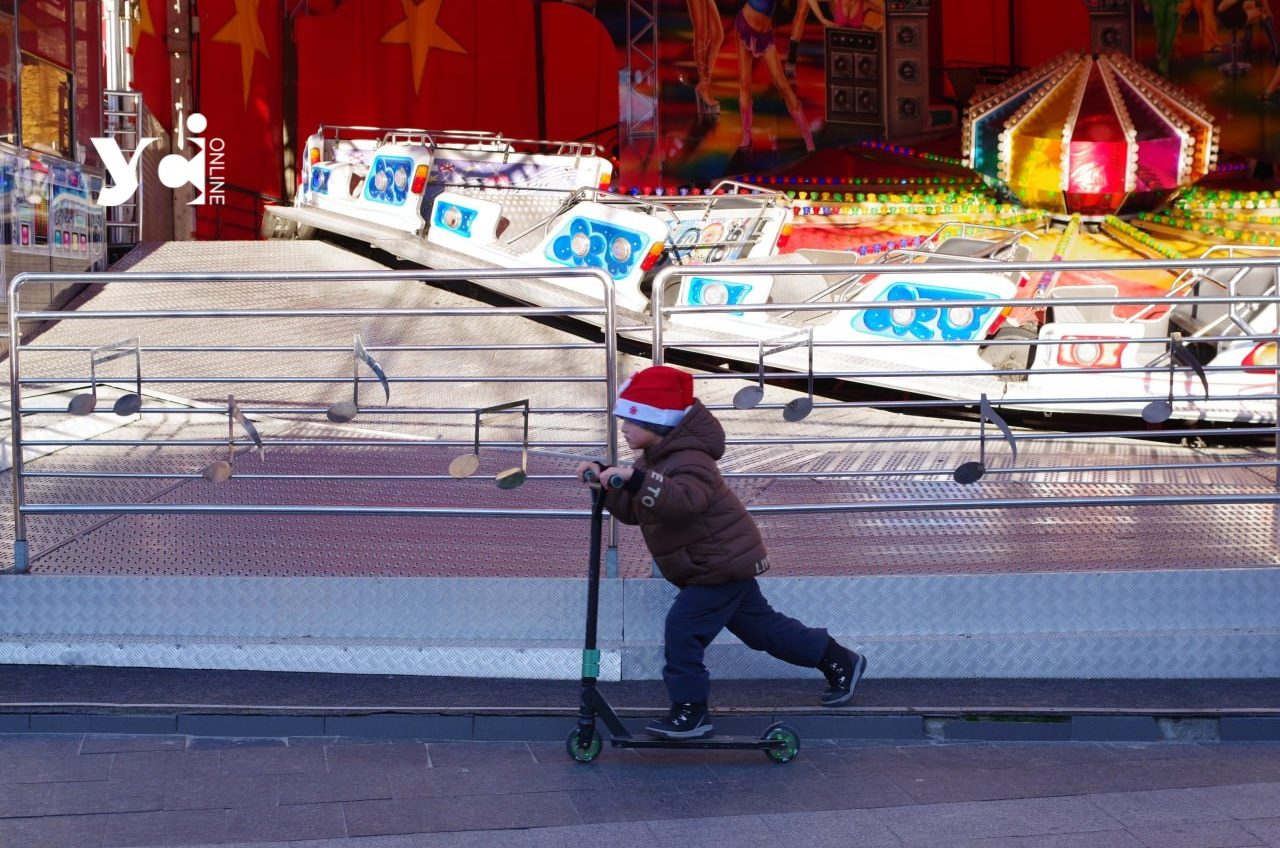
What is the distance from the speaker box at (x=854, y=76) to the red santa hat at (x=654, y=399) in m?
18.0

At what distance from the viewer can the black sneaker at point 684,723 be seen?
3.85 metres

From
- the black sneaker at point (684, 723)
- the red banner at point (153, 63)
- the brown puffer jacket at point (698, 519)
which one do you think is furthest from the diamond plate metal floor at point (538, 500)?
the red banner at point (153, 63)

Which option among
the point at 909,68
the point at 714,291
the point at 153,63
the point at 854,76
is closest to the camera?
the point at 714,291

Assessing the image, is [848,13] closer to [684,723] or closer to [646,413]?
[646,413]

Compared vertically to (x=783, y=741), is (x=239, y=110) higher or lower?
higher

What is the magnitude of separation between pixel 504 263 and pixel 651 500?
28.4ft

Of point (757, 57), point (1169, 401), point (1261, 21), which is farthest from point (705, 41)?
point (1169, 401)

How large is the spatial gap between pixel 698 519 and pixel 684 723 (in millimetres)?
578

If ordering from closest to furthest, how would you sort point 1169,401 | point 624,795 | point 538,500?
1. point 624,795
2. point 1169,401
3. point 538,500

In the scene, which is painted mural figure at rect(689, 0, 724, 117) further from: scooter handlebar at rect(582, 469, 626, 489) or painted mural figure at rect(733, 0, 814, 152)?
scooter handlebar at rect(582, 469, 626, 489)

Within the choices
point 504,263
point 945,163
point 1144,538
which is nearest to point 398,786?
point 1144,538

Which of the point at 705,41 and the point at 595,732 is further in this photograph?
the point at 705,41

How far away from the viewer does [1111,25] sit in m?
20.9

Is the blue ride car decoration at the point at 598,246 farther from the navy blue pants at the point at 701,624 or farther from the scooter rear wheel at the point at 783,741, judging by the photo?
the scooter rear wheel at the point at 783,741
